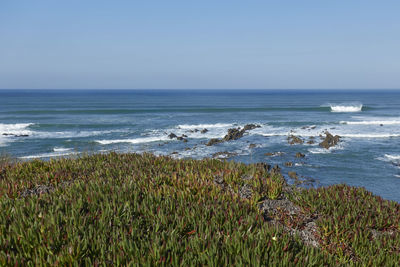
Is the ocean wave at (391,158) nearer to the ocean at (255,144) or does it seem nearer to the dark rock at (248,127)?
the ocean at (255,144)

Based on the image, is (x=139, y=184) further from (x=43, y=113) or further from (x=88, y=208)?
(x=43, y=113)

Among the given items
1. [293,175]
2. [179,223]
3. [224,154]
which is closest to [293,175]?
[293,175]

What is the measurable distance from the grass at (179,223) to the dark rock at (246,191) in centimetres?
11

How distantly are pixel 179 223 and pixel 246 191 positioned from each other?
10.3 ft

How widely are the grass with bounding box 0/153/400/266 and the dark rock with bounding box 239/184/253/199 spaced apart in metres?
0.11

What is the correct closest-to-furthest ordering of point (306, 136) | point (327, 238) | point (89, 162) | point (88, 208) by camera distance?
point (88, 208) < point (327, 238) < point (89, 162) < point (306, 136)

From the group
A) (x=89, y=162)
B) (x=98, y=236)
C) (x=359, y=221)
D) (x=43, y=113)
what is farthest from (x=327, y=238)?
(x=43, y=113)

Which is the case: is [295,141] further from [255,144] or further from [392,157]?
[392,157]

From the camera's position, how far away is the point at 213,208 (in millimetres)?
5281

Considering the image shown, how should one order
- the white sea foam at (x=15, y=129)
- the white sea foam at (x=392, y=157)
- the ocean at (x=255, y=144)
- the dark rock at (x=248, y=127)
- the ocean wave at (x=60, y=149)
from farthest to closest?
the dark rock at (x=248, y=127) → the white sea foam at (x=15, y=129) → the ocean wave at (x=60, y=149) → the white sea foam at (x=392, y=157) → the ocean at (x=255, y=144)

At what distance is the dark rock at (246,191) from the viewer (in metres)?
7.25

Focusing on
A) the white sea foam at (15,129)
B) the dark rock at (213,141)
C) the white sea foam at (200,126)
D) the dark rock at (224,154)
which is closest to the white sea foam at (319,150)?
the dark rock at (224,154)

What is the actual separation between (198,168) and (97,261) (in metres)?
5.54

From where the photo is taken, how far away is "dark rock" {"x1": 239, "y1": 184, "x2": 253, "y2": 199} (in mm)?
7246
